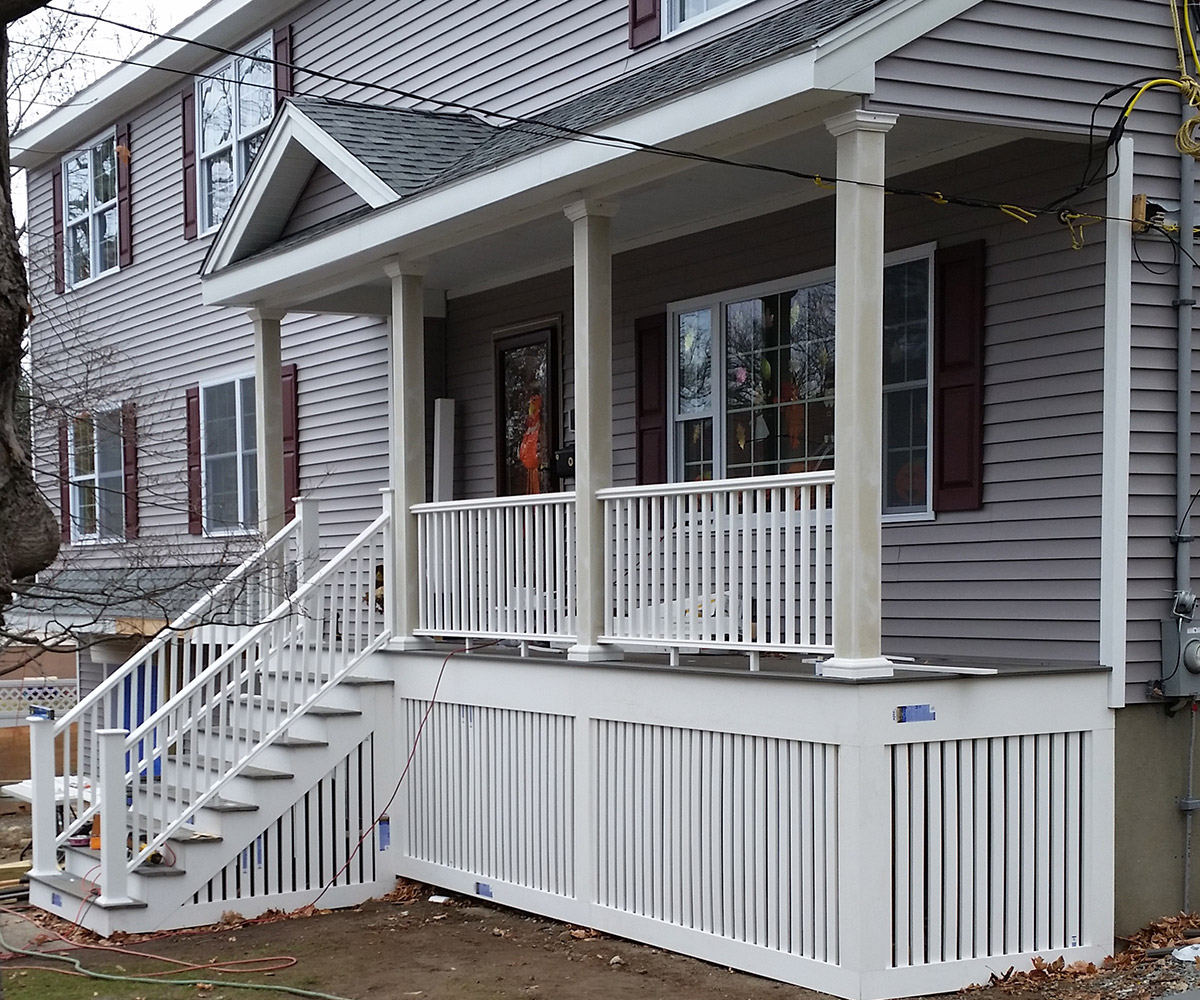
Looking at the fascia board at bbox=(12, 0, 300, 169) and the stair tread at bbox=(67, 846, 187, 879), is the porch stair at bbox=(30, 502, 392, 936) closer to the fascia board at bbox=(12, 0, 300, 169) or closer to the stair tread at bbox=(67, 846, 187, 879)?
the stair tread at bbox=(67, 846, 187, 879)

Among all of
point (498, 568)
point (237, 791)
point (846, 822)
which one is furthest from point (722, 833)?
point (237, 791)

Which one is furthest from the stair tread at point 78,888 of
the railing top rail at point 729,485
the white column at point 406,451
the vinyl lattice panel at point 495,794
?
the railing top rail at point 729,485

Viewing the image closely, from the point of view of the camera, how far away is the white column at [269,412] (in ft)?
41.3

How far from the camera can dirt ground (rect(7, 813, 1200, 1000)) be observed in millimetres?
7512

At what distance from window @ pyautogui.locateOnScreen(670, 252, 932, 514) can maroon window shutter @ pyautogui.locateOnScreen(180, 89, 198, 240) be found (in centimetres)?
842

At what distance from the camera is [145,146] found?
1909 centimetres

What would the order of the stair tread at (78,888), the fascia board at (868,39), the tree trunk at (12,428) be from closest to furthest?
the tree trunk at (12,428), the fascia board at (868,39), the stair tread at (78,888)

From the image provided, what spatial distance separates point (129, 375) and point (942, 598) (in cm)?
1270

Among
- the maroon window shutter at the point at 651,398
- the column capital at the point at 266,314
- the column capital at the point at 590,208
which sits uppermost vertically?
the column capital at the point at 590,208

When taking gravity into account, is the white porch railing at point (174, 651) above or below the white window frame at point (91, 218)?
below

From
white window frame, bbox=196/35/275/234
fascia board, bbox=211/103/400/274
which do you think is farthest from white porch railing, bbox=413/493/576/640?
white window frame, bbox=196/35/275/234

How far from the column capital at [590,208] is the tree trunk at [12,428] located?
15.9 ft

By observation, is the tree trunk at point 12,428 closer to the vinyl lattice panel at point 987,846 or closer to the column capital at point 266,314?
the vinyl lattice panel at point 987,846

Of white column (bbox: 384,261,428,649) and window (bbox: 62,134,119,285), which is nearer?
white column (bbox: 384,261,428,649)
